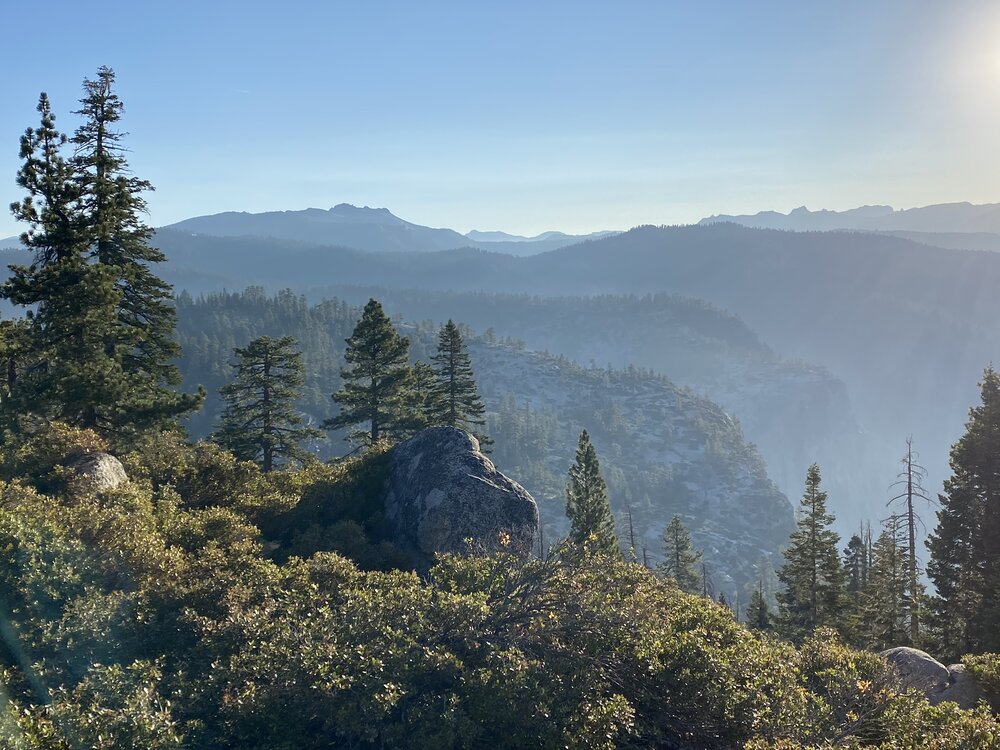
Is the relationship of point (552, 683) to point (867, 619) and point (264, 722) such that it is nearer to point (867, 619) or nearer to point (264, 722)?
point (264, 722)

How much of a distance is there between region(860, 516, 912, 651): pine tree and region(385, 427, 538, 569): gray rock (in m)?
27.0

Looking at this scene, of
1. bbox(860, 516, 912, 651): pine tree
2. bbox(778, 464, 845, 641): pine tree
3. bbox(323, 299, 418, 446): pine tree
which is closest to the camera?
bbox(323, 299, 418, 446): pine tree

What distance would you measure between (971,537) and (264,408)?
35.8 m

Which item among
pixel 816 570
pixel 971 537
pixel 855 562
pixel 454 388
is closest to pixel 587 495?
pixel 454 388

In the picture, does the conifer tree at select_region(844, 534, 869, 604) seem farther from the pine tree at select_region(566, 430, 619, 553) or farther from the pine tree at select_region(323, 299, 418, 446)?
the pine tree at select_region(323, 299, 418, 446)

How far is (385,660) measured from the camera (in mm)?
9766

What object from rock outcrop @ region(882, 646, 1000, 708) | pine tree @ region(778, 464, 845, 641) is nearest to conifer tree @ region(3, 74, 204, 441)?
rock outcrop @ region(882, 646, 1000, 708)

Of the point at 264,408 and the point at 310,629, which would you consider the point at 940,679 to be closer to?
the point at 310,629

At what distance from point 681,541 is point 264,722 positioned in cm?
5755

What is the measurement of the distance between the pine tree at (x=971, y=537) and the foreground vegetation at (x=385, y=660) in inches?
749

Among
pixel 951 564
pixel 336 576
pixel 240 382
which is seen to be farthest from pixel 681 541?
pixel 336 576

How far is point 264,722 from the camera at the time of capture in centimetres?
926

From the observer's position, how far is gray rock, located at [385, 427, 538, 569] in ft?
59.7

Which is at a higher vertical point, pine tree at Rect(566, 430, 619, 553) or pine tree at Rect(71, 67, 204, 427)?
pine tree at Rect(71, 67, 204, 427)
